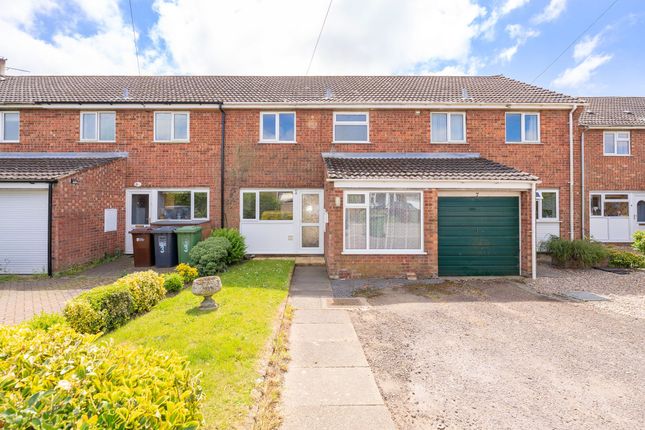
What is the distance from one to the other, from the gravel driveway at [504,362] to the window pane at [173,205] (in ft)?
26.5

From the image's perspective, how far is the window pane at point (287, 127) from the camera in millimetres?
12047

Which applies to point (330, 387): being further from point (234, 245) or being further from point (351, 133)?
point (351, 133)

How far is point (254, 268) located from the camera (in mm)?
9648

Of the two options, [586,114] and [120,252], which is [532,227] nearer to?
[586,114]

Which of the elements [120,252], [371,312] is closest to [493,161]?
[371,312]

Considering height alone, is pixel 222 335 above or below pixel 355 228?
below

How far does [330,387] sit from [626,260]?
1141cm

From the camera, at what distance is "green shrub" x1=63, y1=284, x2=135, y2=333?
473 cm

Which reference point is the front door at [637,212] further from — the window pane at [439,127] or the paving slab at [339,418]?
the paving slab at [339,418]

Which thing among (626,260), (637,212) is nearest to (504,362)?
(626,260)

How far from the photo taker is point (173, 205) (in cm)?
1199

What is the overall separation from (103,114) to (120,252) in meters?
5.09

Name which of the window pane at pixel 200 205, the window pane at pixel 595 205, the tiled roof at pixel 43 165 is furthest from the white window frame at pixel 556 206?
the tiled roof at pixel 43 165

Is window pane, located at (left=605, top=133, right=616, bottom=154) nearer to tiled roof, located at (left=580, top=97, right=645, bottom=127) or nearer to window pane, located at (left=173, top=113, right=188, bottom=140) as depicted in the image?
tiled roof, located at (left=580, top=97, right=645, bottom=127)
